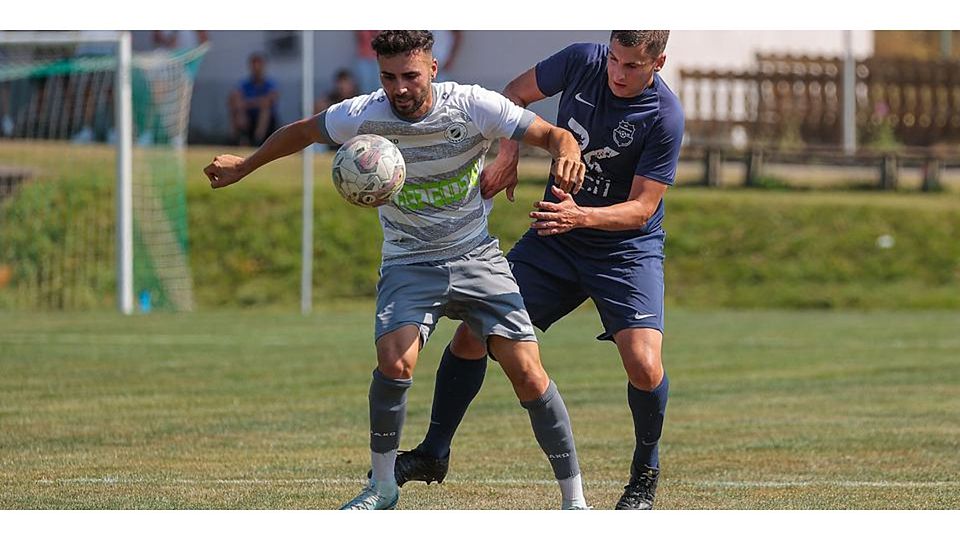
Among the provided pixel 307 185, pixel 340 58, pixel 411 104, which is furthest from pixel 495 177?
pixel 340 58

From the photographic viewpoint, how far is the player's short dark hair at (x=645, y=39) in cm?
698

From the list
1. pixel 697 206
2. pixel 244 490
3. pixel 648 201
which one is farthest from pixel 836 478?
pixel 697 206

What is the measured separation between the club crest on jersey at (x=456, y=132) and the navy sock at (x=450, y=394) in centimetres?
117

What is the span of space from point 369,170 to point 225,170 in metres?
0.80

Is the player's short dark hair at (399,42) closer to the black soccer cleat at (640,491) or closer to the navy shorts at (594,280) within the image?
the navy shorts at (594,280)

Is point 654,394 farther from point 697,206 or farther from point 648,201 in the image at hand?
point 697,206

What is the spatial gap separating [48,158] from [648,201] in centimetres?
1908

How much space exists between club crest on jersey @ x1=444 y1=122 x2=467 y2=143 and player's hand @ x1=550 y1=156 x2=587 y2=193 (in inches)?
15.9

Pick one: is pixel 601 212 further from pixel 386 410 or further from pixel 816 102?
pixel 816 102

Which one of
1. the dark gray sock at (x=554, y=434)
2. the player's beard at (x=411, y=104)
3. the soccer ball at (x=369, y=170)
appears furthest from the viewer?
the dark gray sock at (x=554, y=434)

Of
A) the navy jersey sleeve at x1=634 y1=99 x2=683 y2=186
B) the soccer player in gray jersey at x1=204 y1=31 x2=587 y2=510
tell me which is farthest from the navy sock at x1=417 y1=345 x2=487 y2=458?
the navy jersey sleeve at x1=634 y1=99 x2=683 y2=186

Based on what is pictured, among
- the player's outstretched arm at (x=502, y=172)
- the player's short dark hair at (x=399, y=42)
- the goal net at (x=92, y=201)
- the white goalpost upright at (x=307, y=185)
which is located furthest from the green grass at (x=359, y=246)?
the player's short dark hair at (x=399, y=42)

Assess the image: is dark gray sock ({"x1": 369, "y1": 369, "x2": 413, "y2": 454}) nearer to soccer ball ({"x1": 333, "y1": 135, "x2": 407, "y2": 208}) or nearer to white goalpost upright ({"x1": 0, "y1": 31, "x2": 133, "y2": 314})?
soccer ball ({"x1": 333, "y1": 135, "x2": 407, "y2": 208})

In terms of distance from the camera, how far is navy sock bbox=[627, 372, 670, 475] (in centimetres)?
731
